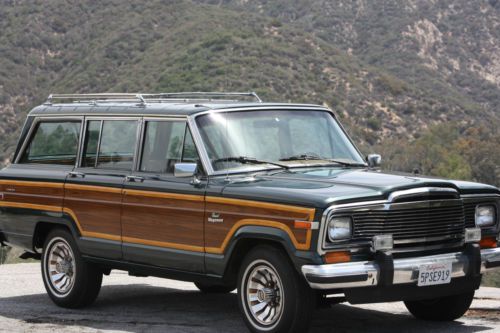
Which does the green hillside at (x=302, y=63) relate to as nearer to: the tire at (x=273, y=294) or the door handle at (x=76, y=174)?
the door handle at (x=76, y=174)

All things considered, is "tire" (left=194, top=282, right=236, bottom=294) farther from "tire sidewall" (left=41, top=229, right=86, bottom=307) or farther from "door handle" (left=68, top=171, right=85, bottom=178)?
"door handle" (left=68, top=171, right=85, bottom=178)

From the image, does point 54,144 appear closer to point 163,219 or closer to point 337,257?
point 163,219

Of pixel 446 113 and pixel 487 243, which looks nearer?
pixel 487 243

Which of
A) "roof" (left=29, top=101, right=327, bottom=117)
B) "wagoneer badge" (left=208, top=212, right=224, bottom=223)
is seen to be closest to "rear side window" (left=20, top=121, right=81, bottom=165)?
"roof" (left=29, top=101, right=327, bottom=117)

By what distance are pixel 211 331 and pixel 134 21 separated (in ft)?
240

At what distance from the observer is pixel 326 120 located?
31.5ft

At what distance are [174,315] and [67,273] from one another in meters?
1.33

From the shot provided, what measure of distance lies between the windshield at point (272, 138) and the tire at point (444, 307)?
1.42 meters

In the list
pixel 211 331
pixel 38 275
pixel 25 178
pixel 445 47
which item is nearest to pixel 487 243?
pixel 211 331

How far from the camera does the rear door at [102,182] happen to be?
9.40 meters

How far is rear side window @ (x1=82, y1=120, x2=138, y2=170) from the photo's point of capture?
31.2ft

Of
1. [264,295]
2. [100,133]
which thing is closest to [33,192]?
[100,133]

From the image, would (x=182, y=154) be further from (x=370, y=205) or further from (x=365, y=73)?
(x=365, y=73)

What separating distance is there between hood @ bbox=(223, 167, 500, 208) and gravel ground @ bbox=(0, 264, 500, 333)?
1283 millimetres
